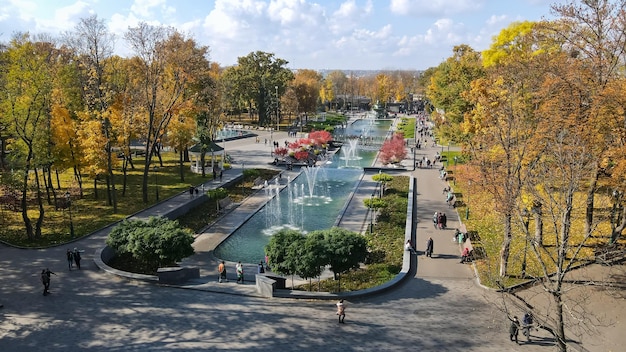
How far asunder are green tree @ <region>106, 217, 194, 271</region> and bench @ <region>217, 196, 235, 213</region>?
9.76 m

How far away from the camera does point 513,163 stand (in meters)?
17.7

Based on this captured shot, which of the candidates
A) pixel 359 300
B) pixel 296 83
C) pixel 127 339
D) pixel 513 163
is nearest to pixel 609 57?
pixel 513 163

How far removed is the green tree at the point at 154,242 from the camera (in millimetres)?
18312

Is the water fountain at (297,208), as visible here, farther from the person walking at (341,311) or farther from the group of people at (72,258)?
the person walking at (341,311)

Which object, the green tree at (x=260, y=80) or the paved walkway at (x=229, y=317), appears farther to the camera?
the green tree at (x=260, y=80)

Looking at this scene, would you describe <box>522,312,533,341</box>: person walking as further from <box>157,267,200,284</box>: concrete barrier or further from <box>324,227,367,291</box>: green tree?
<box>157,267,200,284</box>: concrete barrier

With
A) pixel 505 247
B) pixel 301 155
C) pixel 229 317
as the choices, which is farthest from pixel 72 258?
pixel 301 155

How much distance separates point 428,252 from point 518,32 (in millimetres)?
21650

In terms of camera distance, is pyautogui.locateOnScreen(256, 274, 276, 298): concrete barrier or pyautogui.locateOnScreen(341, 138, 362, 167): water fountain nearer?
pyautogui.locateOnScreen(256, 274, 276, 298): concrete barrier

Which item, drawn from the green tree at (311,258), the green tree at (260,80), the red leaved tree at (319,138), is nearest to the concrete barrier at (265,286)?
the green tree at (311,258)

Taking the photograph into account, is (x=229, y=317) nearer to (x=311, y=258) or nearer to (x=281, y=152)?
(x=311, y=258)

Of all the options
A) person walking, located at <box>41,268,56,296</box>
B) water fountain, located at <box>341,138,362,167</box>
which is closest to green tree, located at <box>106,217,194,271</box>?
person walking, located at <box>41,268,56,296</box>

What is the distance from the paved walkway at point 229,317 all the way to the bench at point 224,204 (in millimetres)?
9999

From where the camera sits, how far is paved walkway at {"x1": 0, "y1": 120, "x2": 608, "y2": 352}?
13227 millimetres
